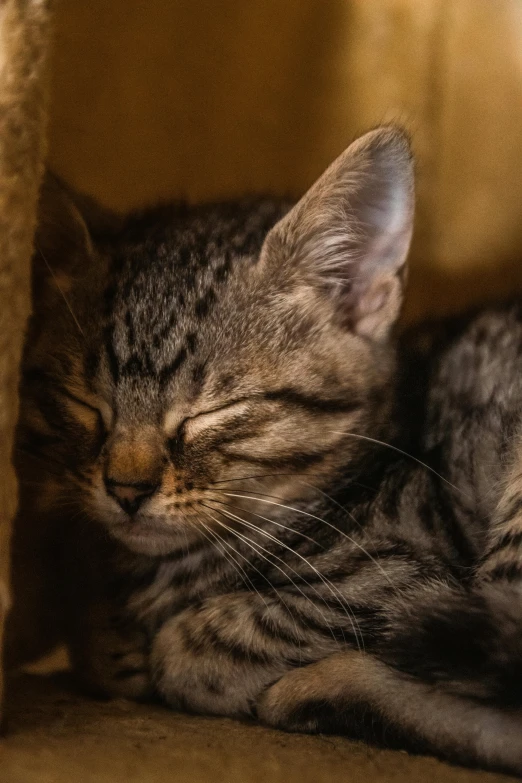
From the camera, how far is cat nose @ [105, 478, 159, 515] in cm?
95

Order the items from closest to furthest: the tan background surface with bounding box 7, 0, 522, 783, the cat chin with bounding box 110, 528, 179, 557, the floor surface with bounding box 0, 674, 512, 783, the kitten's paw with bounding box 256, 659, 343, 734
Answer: the floor surface with bounding box 0, 674, 512, 783
the kitten's paw with bounding box 256, 659, 343, 734
the cat chin with bounding box 110, 528, 179, 557
the tan background surface with bounding box 7, 0, 522, 783

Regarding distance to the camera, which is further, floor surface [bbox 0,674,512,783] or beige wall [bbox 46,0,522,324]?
beige wall [bbox 46,0,522,324]

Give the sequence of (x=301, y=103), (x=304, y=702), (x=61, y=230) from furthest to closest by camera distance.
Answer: (x=301, y=103) → (x=61, y=230) → (x=304, y=702)

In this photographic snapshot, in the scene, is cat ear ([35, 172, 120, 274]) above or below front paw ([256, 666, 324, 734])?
above

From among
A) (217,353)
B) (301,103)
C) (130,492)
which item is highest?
(301,103)

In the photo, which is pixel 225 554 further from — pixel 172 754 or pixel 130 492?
pixel 172 754

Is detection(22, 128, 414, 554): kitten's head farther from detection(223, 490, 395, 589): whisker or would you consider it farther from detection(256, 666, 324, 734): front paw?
detection(256, 666, 324, 734): front paw

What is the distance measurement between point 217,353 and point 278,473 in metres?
Result: 0.16

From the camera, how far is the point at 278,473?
3.35ft

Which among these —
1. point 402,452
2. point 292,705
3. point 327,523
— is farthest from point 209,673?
point 402,452

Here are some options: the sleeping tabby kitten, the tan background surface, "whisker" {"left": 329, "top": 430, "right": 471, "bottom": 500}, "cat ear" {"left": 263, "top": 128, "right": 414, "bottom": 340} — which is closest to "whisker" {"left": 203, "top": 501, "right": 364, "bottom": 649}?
the sleeping tabby kitten

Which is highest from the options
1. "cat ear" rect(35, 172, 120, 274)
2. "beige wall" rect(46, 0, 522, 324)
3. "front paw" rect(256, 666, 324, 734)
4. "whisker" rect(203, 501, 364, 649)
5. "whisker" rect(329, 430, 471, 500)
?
Answer: "beige wall" rect(46, 0, 522, 324)

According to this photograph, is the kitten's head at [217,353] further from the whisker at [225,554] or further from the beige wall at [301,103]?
the beige wall at [301,103]

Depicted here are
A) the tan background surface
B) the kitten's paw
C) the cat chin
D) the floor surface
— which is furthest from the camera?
the tan background surface
